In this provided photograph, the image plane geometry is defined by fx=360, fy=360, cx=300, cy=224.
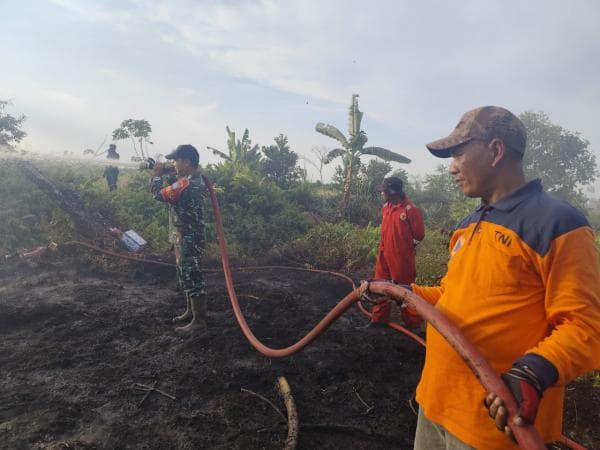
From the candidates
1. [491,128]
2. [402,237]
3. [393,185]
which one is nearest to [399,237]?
[402,237]

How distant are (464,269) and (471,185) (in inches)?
16.0

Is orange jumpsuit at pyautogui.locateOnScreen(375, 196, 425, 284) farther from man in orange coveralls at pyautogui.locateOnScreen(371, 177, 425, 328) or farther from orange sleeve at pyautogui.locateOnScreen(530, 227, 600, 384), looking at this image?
orange sleeve at pyautogui.locateOnScreen(530, 227, 600, 384)

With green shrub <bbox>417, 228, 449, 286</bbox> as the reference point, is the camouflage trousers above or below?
above

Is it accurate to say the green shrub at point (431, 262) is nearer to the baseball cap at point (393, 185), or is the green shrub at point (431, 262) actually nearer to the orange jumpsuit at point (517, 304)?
the baseball cap at point (393, 185)

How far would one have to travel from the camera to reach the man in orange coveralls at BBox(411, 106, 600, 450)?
50.4 inches

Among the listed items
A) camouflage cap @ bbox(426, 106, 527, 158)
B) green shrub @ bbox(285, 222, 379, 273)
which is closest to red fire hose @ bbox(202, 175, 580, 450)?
Answer: camouflage cap @ bbox(426, 106, 527, 158)

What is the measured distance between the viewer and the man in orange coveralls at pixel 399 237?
212 inches

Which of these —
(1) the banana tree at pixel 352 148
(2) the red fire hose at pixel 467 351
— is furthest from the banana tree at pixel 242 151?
(2) the red fire hose at pixel 467 351

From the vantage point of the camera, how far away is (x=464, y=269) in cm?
167

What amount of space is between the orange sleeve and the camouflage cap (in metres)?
0.50

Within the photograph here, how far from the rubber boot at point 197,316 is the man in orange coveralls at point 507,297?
3.77 meters

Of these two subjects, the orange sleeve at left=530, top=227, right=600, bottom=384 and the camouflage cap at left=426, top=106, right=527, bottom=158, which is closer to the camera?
the orange sleeve at left=530, top=227, right=600, bottom=384

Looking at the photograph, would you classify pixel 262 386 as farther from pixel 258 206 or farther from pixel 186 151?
pixel 258 206

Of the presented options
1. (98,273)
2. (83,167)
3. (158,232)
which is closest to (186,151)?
(98,273)
